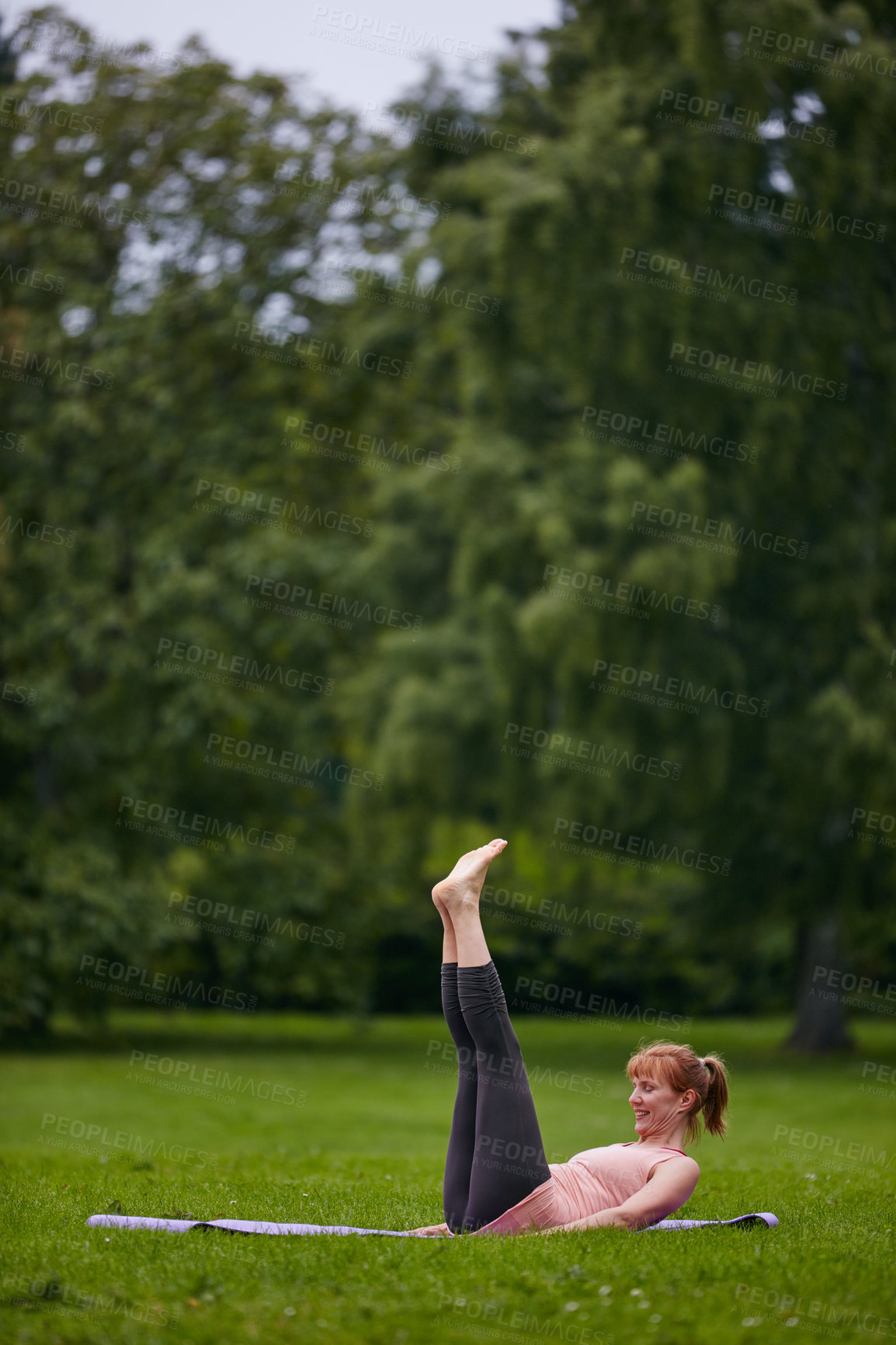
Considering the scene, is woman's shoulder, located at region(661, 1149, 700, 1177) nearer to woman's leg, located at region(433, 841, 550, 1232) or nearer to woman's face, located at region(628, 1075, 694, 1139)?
woman's face, located at region(628, 1075, 694, 1139)

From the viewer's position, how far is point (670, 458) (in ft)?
51.4

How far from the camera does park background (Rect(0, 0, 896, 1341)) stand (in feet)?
48.5

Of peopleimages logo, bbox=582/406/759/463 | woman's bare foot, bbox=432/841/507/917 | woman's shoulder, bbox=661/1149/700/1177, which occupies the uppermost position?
woman's bare foot, bbox=432/841/507/917

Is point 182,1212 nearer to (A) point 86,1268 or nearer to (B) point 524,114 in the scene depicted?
(A) point 86,1268

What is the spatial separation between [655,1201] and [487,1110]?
0.73 m

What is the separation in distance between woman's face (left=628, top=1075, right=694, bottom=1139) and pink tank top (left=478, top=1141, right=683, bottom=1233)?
87mm

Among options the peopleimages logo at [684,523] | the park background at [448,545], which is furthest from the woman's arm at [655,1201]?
the peopleimages logo at [684,523]

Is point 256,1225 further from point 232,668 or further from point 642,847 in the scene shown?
point 232,668

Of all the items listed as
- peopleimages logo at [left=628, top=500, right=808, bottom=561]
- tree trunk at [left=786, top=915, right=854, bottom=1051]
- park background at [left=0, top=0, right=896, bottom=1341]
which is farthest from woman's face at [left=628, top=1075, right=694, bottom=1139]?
tree trunk at [left=786, top=915, right=854, bottom=1051]

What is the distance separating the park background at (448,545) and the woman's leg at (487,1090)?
22.5ft

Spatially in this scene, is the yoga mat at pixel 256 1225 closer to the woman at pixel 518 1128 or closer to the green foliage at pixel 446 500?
the woman at pixel 518 1128

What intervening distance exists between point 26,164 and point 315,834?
397 inches

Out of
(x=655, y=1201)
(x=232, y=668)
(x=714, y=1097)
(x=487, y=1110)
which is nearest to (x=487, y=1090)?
(x=487, y=1110)

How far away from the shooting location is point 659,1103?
506cm
